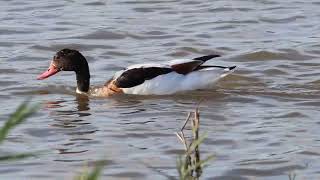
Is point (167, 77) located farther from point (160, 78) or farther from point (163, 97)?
point (163, 97)

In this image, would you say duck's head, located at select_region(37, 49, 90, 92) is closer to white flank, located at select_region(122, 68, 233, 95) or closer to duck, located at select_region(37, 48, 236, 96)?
duck, located at select_region(37, 48, 236, 96)

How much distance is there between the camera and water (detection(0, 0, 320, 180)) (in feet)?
22.3

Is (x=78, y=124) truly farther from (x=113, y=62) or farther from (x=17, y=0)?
(x=17, y=0)

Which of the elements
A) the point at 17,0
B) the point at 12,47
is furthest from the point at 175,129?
the point at 17,0

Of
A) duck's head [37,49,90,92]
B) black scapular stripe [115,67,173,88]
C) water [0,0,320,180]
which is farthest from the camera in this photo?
duck's head [37,49,90,92]

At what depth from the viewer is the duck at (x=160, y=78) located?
988 cm

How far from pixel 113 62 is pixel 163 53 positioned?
0.75 metres

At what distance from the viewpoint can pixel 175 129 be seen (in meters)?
8.09

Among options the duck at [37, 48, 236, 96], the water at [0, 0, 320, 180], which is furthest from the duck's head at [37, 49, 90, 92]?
the water at [0, 0, 320, 180]

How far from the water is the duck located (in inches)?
4.7

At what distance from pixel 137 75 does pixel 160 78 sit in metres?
0.25

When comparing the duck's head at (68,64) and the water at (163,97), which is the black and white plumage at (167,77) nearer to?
the water at (163,97)

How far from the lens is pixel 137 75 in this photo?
9.88 meters

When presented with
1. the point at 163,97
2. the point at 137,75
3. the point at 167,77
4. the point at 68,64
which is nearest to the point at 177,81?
the point at 167,77
